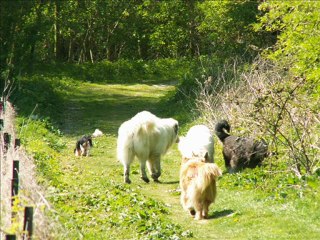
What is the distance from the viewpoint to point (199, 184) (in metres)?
12.7

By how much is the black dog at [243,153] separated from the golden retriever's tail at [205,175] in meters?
3.63

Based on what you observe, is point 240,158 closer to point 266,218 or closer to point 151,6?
point 266,218

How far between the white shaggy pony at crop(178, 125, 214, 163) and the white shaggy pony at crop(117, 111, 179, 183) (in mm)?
572

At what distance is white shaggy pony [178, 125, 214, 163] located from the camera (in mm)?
15758

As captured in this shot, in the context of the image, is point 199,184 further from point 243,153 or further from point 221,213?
point 243,153

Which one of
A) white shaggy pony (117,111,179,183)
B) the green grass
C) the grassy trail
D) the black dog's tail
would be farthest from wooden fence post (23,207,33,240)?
the black dog's tail

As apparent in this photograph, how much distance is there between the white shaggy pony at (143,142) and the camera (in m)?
16.2

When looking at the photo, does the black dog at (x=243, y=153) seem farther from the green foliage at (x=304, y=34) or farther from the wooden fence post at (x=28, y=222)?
the wooden fence post at (x=28, y=222)

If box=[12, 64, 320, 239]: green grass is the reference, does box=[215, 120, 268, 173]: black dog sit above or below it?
above

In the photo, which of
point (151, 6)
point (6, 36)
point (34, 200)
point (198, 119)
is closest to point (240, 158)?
point (198, 119)

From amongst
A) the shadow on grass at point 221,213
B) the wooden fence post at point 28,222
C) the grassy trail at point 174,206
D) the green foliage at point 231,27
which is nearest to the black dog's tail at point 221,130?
the grassy trail at point 174,206

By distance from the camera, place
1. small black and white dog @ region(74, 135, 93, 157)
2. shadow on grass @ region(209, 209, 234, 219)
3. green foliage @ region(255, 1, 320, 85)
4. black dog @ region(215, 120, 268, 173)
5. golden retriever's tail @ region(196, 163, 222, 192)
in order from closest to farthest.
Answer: golden retriever's tail @ region(196, 163, 222, 192) < shadow on grass @ region(209, 209, 234, 219) < green foliage @ region(255, 1, 320, 85) < black dog @ region(215, 120, 268, 173) < small black and white dog @ region(74, 135, 93, 157)

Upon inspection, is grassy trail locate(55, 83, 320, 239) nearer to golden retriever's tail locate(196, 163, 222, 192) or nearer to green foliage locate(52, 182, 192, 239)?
green foliage locate(52, 182, 192, 239)

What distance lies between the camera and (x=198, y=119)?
23.0 meters
